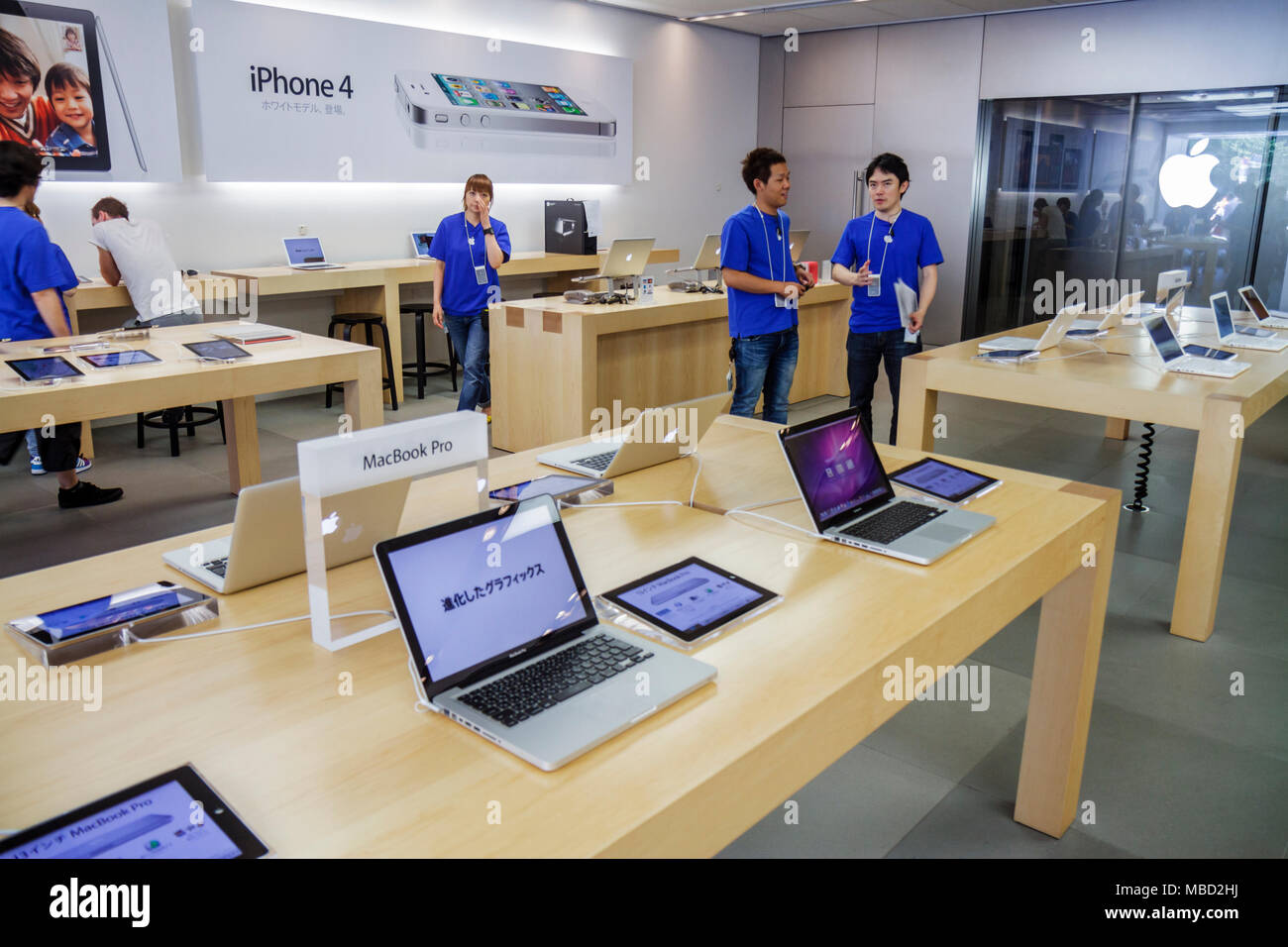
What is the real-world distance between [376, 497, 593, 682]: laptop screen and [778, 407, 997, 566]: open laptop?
0.64m

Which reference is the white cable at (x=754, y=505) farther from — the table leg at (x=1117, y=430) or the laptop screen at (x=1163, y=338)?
the table leg at (x=1117, y=430)

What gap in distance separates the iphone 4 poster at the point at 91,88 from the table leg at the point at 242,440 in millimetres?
2240

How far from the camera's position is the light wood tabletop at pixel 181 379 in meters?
3.30

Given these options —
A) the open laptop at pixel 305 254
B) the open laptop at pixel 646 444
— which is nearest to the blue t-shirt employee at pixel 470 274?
the open laptop at pixel 305 254

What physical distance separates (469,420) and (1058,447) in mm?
4825

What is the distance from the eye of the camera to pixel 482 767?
4.06ft

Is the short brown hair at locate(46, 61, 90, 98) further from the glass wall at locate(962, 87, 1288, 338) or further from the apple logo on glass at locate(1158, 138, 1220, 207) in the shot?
the apple logo on glass at locate(1158, 138, 1220, 207)

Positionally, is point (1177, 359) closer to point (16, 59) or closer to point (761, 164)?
point (761, 164)

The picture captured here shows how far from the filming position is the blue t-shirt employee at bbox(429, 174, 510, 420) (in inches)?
215

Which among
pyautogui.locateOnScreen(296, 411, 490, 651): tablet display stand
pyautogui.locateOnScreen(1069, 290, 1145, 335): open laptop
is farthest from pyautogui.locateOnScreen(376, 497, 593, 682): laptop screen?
pyautogui.locateOnScreen(1069, 290, 1145, 335): open laptop

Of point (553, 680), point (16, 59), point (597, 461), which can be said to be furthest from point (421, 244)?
point (553, 680)
